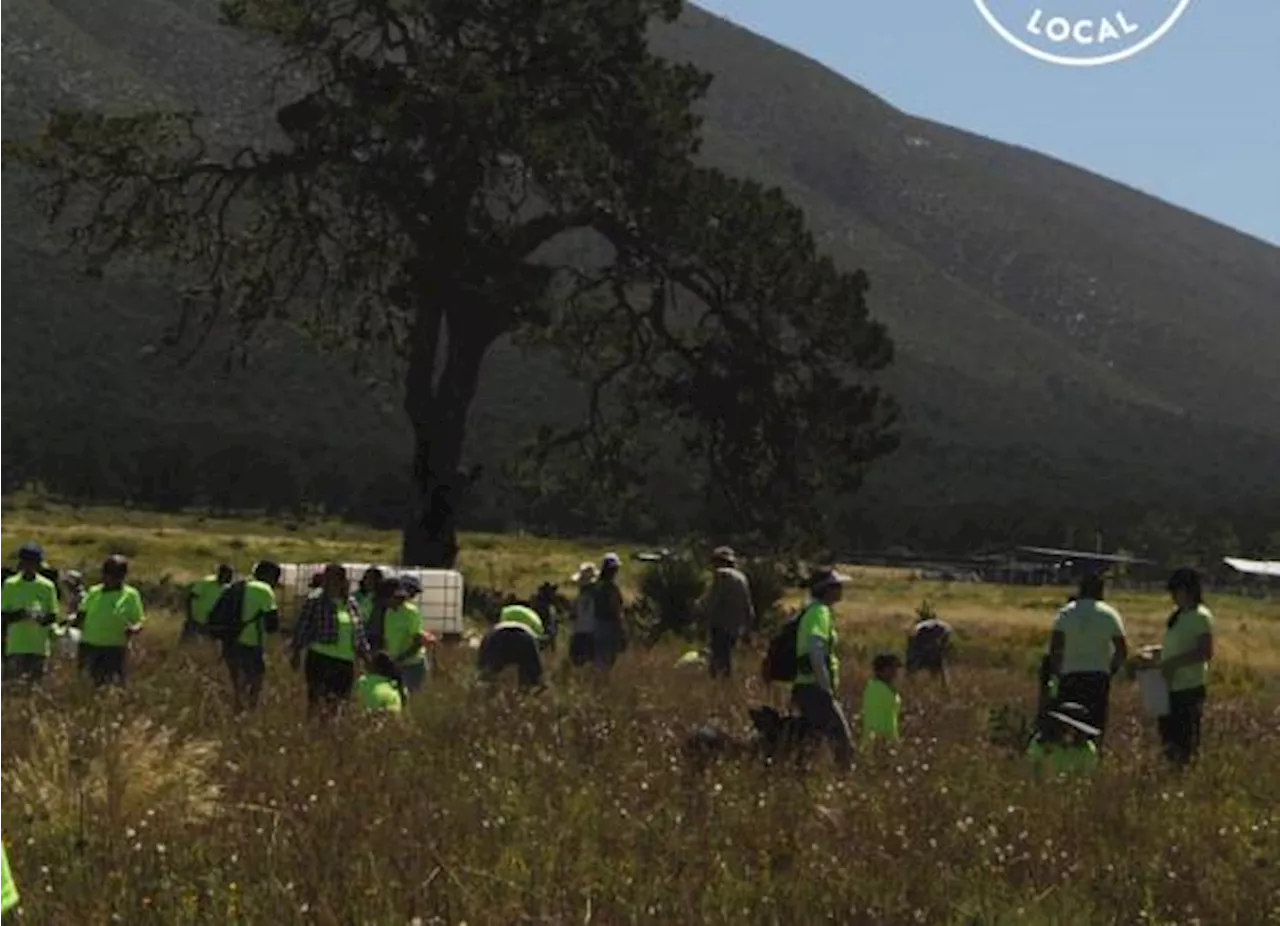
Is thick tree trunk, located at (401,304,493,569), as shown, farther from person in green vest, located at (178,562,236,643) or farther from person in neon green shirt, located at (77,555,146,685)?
person in neon green shirt, located at (77,555,146,685)

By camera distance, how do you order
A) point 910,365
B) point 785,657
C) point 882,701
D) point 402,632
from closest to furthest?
point 785,657 → point 882,701 → point 402,632 → point 910,365

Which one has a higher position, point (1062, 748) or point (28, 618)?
point (1062, 748)

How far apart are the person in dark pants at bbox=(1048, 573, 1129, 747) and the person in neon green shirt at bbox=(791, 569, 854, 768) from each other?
157 cm

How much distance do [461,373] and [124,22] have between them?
455 ft

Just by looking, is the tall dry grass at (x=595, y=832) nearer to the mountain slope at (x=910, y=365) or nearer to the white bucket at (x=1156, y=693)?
the white bucket at (x=1156, y=693)

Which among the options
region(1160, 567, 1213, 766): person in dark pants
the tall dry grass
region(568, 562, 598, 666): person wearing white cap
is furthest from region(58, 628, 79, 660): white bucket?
region(1160, 567, 1213, 766): person in dark pants

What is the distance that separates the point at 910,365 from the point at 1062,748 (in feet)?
417

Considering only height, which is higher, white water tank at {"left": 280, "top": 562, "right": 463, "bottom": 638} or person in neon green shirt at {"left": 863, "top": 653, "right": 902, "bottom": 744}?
person in neon green shirt at {"left": 863, "top": 653, "right": 902, "bottom": 744}

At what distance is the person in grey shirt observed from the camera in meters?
16.8

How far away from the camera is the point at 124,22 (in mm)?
157625

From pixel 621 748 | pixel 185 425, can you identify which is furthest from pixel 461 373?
pixel 185 425

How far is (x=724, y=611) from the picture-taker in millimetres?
16828

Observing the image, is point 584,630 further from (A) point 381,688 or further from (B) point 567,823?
(B) point 567,823

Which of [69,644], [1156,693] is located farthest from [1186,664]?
[69,644]
